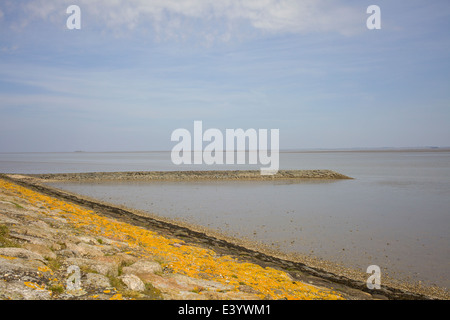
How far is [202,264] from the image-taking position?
32.3ft

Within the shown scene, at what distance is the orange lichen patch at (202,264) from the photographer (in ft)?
26.9

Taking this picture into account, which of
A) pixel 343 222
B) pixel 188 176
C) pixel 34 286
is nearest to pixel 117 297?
pixel 34 286

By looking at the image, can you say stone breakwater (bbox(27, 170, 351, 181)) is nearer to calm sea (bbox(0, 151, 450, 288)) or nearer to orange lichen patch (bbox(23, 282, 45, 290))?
calm sea (bbox(0, 151, 450, 288))

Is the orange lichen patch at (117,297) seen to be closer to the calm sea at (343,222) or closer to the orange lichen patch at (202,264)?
the orange lichen patch at (202,264)

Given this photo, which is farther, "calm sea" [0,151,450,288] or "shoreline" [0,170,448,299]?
"calm sea" [0,151,450,288]

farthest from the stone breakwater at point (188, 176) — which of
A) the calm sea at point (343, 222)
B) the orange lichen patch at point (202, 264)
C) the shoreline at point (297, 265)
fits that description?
the orange lichen patch at point (202, 264)

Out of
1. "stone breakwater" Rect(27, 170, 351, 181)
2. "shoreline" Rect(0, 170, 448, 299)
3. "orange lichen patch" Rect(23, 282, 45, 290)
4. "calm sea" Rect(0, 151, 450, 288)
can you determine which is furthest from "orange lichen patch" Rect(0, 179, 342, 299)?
"stone breakwater" Rect(27, 170, 351, 181)

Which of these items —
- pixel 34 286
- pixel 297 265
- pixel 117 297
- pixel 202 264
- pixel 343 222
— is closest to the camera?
pixel 34 286

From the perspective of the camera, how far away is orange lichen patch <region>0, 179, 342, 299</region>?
8.21 meters

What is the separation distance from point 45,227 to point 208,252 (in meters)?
5.86

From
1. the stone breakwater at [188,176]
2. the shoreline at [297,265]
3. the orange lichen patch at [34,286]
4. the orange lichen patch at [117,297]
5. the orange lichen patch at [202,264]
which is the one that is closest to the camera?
the orange lichen patch at [34,286]

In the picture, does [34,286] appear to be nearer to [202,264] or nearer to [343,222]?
[202,264]
